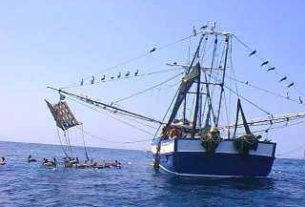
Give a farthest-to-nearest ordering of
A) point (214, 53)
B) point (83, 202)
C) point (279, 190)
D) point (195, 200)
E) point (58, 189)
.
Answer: point (214, 53) < point (279, 190) < point (58, 189) < point (195, 200) < point (83, 202)

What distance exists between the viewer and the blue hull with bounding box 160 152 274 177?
6034 cm

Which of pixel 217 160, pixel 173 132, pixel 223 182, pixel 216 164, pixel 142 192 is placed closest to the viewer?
pixel 142 192

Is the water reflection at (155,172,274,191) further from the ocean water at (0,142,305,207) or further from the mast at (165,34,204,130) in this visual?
the mast at (165,34,204,130)

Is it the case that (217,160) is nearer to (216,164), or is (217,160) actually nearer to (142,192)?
(216,164)

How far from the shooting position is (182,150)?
60531 mm

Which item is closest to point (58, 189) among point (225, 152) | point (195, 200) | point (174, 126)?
point (195, 200)

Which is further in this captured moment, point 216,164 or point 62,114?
point 62,114

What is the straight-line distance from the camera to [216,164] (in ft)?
199

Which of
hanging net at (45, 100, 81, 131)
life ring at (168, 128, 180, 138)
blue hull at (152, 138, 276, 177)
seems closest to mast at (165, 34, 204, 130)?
life ring at (168, 128, 180, 138)

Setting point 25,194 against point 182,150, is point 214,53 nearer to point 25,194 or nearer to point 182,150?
point 182,150

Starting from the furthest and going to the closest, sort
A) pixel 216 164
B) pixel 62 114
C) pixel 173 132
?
pixel 173 132, pixel 62 114, pixel 216 164

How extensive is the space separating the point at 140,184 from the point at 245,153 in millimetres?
11323

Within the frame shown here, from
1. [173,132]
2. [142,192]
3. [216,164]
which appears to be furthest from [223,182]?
[173,132]

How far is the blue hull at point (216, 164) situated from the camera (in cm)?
6034
